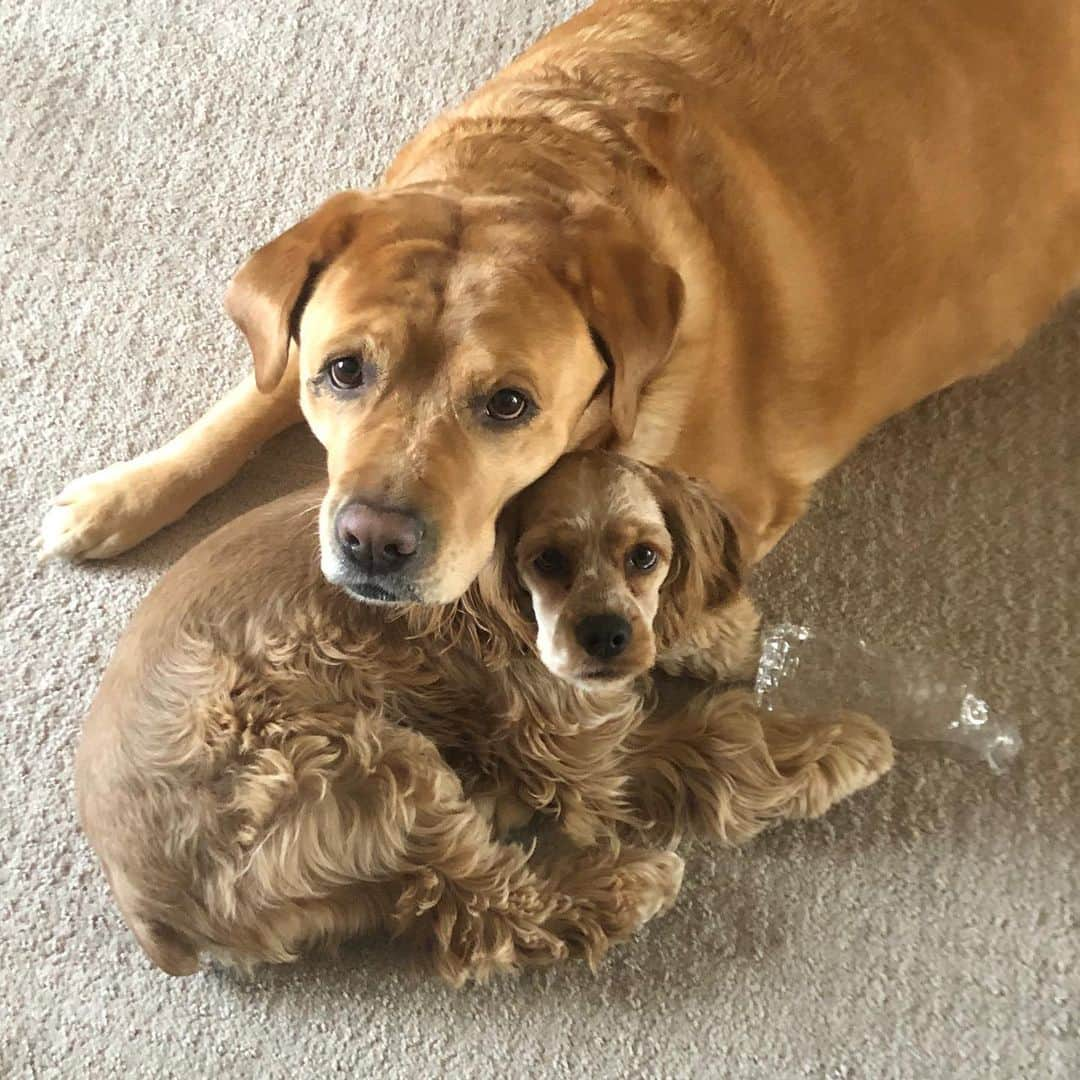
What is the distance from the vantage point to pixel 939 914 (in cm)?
141

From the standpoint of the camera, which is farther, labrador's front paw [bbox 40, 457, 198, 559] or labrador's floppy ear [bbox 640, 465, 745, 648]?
labrador's front paw [bbox 40, 457, 198, 559]

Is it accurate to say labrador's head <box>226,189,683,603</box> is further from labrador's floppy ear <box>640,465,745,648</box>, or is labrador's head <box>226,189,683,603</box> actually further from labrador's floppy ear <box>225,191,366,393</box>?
labrador's floppy ear <box>640,465,745,648</box>

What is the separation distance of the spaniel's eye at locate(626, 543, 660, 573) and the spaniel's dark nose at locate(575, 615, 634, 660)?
8cm

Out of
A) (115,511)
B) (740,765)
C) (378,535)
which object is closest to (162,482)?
(115,511)

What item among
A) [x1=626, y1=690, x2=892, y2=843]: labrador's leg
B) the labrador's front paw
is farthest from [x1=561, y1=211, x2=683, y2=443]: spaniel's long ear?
the labrador's front paw

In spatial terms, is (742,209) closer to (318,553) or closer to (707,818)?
(318,553)

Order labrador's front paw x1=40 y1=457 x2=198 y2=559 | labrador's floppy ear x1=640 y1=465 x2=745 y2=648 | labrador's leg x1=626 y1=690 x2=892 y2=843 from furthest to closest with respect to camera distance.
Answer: labrador's front paw x1=40 y1=457 x2=198 y2=559, labrador's leg x1=626 y1=690 x2=892 y2=843, labrador's floppy ear x1=640 y1=465 x2=745 y2=648

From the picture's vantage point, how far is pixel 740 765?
1454 mm

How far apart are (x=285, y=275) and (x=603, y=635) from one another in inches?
20.0

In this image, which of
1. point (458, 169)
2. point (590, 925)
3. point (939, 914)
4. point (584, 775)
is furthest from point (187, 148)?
point (939, 914)

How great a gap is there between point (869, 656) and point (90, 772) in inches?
39.3

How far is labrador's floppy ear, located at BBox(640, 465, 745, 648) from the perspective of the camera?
1339 mm

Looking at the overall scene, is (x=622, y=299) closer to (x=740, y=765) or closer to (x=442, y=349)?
(x=442, y=349)

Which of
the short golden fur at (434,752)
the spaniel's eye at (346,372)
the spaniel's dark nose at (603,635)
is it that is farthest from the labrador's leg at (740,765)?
the spaniel's eye at (346,372)
